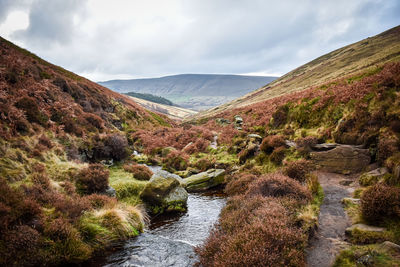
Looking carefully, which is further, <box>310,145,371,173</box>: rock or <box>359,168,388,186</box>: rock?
<box>310,145,371,173</box>: rock

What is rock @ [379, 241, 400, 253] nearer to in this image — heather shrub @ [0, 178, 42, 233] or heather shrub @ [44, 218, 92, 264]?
heather shrub @ [44, 218, 92, 264]

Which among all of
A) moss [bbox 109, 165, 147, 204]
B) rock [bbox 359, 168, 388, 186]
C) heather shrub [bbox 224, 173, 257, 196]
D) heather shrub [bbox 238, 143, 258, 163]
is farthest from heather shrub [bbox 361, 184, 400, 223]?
heather shrub [bbox 238, 143, 258, 163]

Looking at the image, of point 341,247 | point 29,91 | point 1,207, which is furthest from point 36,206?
point 29,91

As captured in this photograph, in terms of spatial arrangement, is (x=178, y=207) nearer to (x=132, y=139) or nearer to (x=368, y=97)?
(x=368, y=97)

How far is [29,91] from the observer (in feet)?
55.4

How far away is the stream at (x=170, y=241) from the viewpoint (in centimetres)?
808

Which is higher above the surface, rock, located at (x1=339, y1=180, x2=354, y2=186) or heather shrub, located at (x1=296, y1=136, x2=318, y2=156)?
heather shrub, located at (x1=296, y1=136, x2=318, y2=156)

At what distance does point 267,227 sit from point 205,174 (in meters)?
11.2

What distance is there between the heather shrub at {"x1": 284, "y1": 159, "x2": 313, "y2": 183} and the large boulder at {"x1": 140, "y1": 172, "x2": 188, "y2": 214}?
6768 millimetres

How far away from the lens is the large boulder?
42.0 feet

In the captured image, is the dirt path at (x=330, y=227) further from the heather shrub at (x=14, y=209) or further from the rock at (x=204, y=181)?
the heather shrub at (x=14, y=209)

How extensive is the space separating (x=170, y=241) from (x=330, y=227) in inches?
259

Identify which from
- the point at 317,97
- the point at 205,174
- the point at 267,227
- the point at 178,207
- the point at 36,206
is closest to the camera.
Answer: the point at 267,227

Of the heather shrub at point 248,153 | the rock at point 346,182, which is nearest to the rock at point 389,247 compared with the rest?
the rock at point 346,182
